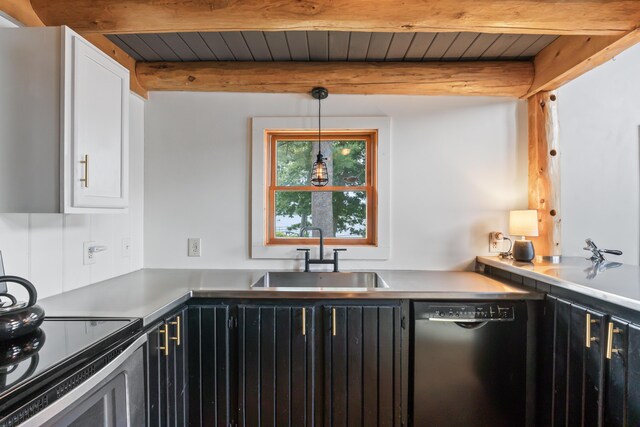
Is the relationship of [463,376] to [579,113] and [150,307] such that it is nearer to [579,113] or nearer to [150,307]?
[150,307]

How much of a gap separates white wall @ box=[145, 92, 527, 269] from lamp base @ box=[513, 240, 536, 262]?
0.81 feet

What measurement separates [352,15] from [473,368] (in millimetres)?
1848

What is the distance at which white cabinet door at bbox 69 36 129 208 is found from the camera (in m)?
1.28

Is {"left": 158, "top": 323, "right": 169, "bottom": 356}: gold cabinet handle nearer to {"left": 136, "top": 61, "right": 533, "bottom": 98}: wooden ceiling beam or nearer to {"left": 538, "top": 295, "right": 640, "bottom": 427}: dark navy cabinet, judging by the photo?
{"left": 136, "top": 61, "right": 533, "bottom": 98}: wooden ceiling beam

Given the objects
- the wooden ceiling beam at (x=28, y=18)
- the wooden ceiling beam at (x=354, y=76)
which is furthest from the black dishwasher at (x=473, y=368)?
the wooden ceiling beam at (x=28, y=18)

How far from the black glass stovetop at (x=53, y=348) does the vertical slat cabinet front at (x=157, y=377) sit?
0.16 m

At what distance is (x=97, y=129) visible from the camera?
4.56ft

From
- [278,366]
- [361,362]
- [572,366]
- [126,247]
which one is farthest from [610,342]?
[126,247]

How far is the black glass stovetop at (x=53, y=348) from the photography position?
79 centimetres

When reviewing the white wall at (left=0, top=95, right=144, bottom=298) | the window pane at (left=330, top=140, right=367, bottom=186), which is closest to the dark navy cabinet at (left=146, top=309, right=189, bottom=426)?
the white wall at (left=0, top=95, right=144, bottom=298)

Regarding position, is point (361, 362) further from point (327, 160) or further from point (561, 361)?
point (327, 160)

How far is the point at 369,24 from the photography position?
147 centimetres

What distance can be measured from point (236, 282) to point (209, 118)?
3.98 feet

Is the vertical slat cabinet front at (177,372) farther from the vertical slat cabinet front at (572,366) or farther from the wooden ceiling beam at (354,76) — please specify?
the vertical slat cabinet front at (572,366)
